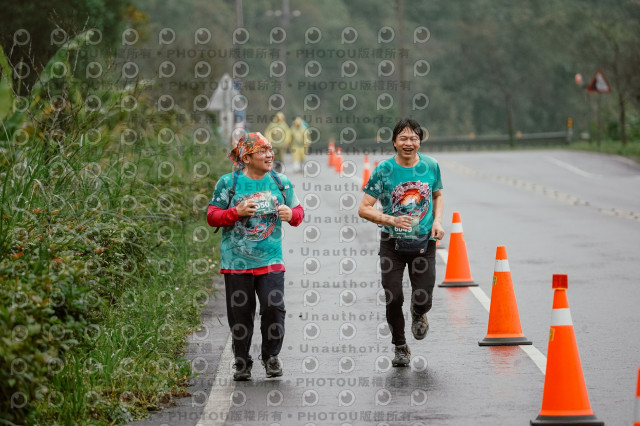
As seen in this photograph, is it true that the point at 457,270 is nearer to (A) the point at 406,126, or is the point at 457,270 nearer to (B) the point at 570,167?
(A) the point at 406,126

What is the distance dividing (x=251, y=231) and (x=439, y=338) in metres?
2.40

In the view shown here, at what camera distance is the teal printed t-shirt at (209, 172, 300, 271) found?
891cm

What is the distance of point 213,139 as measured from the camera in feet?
95.3

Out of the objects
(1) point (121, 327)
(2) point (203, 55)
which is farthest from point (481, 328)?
(2) point (203, 55)

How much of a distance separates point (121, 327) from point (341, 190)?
69.0 feet

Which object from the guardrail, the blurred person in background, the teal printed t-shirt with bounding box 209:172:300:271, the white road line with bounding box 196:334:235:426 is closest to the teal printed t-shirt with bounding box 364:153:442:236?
the teal printed t-shirt with bounding box 209:172:300:271

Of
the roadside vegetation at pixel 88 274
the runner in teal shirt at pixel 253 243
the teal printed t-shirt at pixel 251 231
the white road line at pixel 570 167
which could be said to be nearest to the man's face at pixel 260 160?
the runner in teal shirt at pixel 253 243

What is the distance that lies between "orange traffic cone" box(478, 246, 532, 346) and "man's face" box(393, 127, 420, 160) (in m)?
1.25

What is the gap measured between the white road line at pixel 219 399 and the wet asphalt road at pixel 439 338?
0.05 ft

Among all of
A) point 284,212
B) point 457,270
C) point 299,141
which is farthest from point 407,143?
point 299,141

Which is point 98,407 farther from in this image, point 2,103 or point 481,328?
point 2,103

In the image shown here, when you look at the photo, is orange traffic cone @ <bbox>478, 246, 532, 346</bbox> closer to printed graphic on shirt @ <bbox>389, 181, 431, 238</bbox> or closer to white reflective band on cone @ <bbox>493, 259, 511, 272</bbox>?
white reflective band on cone @ <bbox>493, 259, 511, 272</bbox>

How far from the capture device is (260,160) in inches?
350

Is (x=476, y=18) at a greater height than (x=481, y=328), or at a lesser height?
greater
